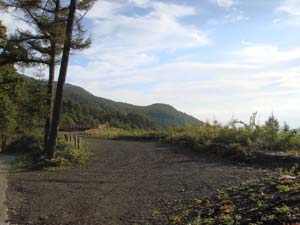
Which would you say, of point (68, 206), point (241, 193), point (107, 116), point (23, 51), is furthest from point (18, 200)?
point (107, 116)

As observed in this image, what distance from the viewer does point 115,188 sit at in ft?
33.3

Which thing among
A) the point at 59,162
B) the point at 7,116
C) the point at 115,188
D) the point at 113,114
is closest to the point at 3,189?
the point at 115,188

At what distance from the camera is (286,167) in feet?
36.2

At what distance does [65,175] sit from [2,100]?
1701 centimetres

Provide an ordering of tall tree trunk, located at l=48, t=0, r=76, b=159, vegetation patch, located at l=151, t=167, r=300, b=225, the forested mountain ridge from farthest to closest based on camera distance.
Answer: the forested mountain ridge < tall tree trunk, located at l=48, t=0, r=76, b=159 < vegetation patch, located at l=151, t=167, r=300, b=225

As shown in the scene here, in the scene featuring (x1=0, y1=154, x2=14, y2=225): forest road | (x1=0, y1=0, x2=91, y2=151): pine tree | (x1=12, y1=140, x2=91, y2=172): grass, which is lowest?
(x1=0, y1=154, x2=14, y2=225): forest road

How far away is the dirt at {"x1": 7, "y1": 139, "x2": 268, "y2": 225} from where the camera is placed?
770 cm

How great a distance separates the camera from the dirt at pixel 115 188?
25.2ft

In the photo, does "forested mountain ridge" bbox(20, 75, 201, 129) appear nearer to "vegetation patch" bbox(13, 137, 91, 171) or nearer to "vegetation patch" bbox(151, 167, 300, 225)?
"vegetation patch" bbox(13, 137, 91, 171)

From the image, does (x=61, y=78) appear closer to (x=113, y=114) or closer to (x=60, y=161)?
(x=60, y=161)

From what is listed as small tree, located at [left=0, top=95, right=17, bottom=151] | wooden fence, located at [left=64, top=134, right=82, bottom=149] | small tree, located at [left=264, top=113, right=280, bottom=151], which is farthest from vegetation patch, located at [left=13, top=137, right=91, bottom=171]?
small tree, located at [left=0, top=95, right=17, bottom=151]

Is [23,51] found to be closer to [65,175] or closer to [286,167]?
[65,175]

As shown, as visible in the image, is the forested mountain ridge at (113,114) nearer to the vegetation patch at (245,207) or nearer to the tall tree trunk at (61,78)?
the tall tree trunk at (61,78)

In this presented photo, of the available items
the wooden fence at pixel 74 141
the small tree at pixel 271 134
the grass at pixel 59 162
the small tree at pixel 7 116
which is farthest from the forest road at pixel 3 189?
the small tree at pixel 7 116
